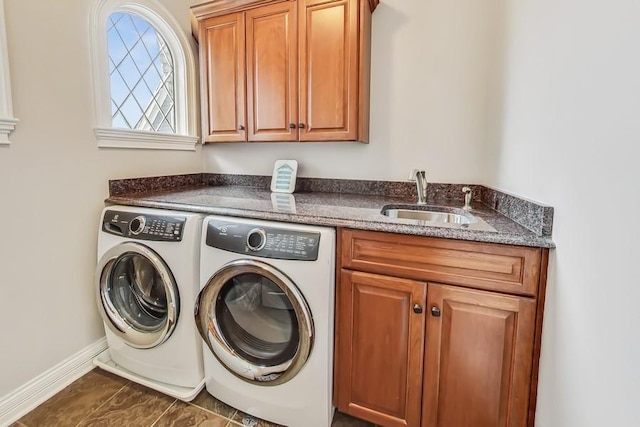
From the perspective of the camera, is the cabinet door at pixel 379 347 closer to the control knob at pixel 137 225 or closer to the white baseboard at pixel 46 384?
the control knob at pixel 137 225

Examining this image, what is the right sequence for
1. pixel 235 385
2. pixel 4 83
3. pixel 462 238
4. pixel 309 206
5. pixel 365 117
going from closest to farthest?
1. pixel 462 238
2. pixel 4 83
3. pixel 235 385
4. pixel 309 206
5. pixel 365 117

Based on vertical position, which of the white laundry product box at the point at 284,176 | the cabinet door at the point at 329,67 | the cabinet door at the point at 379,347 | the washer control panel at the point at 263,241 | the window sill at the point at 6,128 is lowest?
the cabinet door at the point at 379,347

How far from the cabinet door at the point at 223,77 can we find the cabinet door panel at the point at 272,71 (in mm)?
68

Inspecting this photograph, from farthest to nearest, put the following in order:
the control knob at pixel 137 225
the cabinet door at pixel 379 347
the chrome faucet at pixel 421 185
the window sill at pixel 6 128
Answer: the chrome faucet at pixel 421 185 < the control knob at pixel 137 225 < the window sill at pixel 6 128 < the cabinet door at pixel 379 347

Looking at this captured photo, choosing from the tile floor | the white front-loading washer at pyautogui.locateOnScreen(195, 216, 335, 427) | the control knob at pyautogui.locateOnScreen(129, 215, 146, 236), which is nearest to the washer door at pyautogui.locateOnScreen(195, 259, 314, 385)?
the white front-loading washer at pyautogui.locateOnScreen(195, 216, 335, 427)

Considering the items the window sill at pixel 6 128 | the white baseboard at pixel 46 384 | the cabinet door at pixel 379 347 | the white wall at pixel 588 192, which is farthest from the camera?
the white baseboard at pixel 46 384

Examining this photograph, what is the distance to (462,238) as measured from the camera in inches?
41.7

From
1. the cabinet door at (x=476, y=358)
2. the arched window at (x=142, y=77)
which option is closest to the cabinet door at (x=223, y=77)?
the arched window at (x=142, y=77)

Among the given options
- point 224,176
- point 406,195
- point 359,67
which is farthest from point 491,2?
point 224,176

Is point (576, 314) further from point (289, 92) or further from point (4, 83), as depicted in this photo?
point (4, 83)

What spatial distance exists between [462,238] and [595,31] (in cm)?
63

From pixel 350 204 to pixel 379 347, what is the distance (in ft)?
2.31

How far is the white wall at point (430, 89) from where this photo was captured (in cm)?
169

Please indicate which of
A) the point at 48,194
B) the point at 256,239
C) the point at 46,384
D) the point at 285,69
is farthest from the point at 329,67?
the point at 46,384
